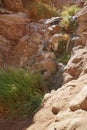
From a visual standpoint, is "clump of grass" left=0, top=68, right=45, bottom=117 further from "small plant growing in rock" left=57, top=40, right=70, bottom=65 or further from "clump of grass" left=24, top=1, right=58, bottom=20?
"clump of grass" left=24, top=1, right=58, bottom=20

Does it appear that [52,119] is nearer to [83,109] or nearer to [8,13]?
[83,109]

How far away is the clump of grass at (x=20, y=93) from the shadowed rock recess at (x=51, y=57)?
239 mm

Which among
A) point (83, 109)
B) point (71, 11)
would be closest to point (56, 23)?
point (71, 11)

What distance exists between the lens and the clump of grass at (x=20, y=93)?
496cm

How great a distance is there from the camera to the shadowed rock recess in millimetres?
3895

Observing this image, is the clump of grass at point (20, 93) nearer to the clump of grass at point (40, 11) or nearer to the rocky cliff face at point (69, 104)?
the rocky cliff face at point (69, 104)

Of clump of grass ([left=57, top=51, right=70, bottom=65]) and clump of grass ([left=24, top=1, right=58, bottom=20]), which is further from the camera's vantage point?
clump of grass ([left=24, top=1, right=58, bottom=20])

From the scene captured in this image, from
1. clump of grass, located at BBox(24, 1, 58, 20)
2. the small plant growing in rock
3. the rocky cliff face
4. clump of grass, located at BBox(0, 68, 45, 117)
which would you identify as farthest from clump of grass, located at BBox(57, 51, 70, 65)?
clump of grass, located at BBox(24, 1, 58, 20)

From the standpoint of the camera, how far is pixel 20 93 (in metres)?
5.12

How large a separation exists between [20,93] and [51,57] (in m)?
1.64

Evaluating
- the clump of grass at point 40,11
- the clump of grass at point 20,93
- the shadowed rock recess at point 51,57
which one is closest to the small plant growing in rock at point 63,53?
the shadowed rock recess at point 51,57

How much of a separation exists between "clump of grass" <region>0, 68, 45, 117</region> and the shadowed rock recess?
9.4 inches

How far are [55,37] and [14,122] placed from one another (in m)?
2.75

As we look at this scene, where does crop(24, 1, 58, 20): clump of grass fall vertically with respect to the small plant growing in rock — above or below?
above
